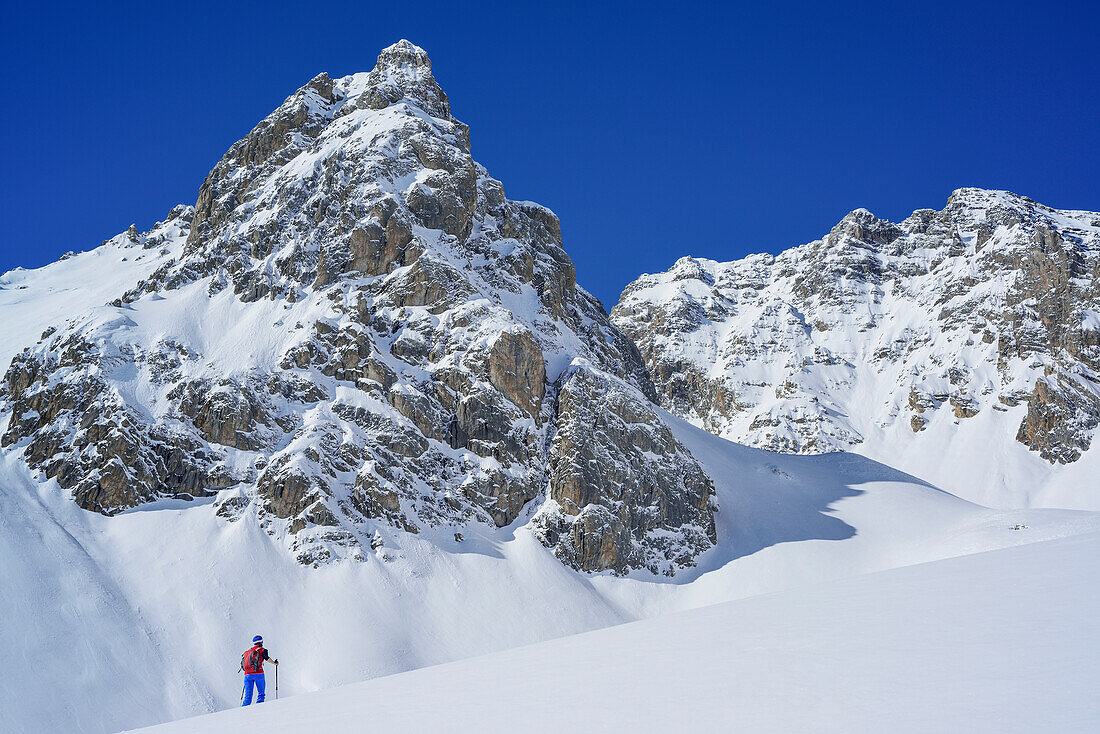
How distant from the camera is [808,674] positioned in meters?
7.98

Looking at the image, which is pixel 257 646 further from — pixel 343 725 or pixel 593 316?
pixel 593 316

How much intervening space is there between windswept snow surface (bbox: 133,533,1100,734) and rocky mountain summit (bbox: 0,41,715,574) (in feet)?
184

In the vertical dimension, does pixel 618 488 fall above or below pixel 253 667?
above

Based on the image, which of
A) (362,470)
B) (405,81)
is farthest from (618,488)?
(405,81)

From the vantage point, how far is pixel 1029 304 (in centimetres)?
16612

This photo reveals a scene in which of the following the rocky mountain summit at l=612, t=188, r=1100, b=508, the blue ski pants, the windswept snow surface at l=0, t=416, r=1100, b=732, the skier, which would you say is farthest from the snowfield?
the rocky mountain summit at l=612, t=188, r=1100, b=508

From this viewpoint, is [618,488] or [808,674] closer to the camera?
[808,674]

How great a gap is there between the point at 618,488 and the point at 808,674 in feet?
224

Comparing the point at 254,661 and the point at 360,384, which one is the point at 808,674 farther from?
the point at 360,384

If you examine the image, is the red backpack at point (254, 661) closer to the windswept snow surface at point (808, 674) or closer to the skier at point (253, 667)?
the skier at point (253, 667)

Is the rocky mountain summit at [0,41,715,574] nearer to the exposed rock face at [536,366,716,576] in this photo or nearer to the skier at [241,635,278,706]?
the exposed rock face at [536,366,716,576]

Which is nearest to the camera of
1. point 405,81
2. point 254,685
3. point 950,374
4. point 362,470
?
point 254,685

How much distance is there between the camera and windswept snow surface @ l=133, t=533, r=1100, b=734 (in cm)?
676

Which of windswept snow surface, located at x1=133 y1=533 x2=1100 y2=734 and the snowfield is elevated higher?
the snowfield
